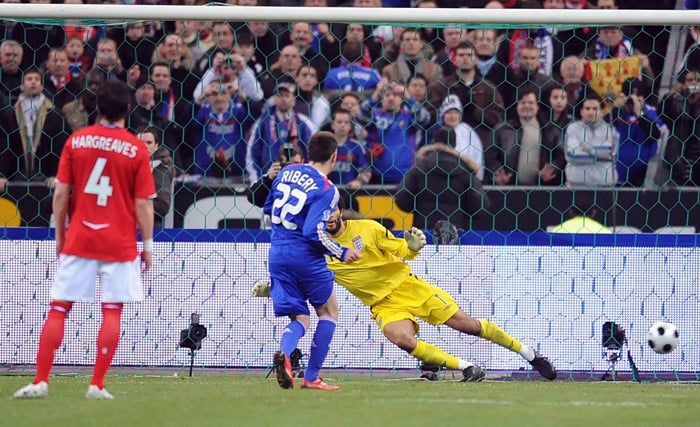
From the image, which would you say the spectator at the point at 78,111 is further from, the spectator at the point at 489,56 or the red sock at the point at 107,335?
the red sock at the point at 107,335

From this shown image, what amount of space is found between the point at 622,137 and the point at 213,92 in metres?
3.59

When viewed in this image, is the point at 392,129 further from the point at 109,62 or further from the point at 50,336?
Answer: the point at 50,336

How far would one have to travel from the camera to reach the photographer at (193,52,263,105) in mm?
10797

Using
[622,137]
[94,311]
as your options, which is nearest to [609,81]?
[622,137]

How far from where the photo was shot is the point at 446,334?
9766mm

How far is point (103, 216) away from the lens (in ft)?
21.5

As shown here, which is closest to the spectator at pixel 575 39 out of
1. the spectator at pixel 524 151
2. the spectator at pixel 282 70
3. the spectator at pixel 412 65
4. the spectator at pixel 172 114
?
the spectator at pixel 524 151

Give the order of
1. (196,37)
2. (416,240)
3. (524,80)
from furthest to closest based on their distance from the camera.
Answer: (196,37), (524,80), (416,240)

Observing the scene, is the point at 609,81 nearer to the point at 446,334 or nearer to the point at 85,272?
→ the point at 446,334

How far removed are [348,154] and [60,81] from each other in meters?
2.60

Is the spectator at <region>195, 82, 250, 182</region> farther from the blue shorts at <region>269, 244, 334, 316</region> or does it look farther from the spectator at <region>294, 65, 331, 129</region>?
the blue shorts at <region>269, 244, 334, 316</region>

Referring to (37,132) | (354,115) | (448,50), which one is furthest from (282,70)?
(37,132)

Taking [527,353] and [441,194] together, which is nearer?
[527,353]

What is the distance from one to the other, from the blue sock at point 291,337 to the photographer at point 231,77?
3.47 m
